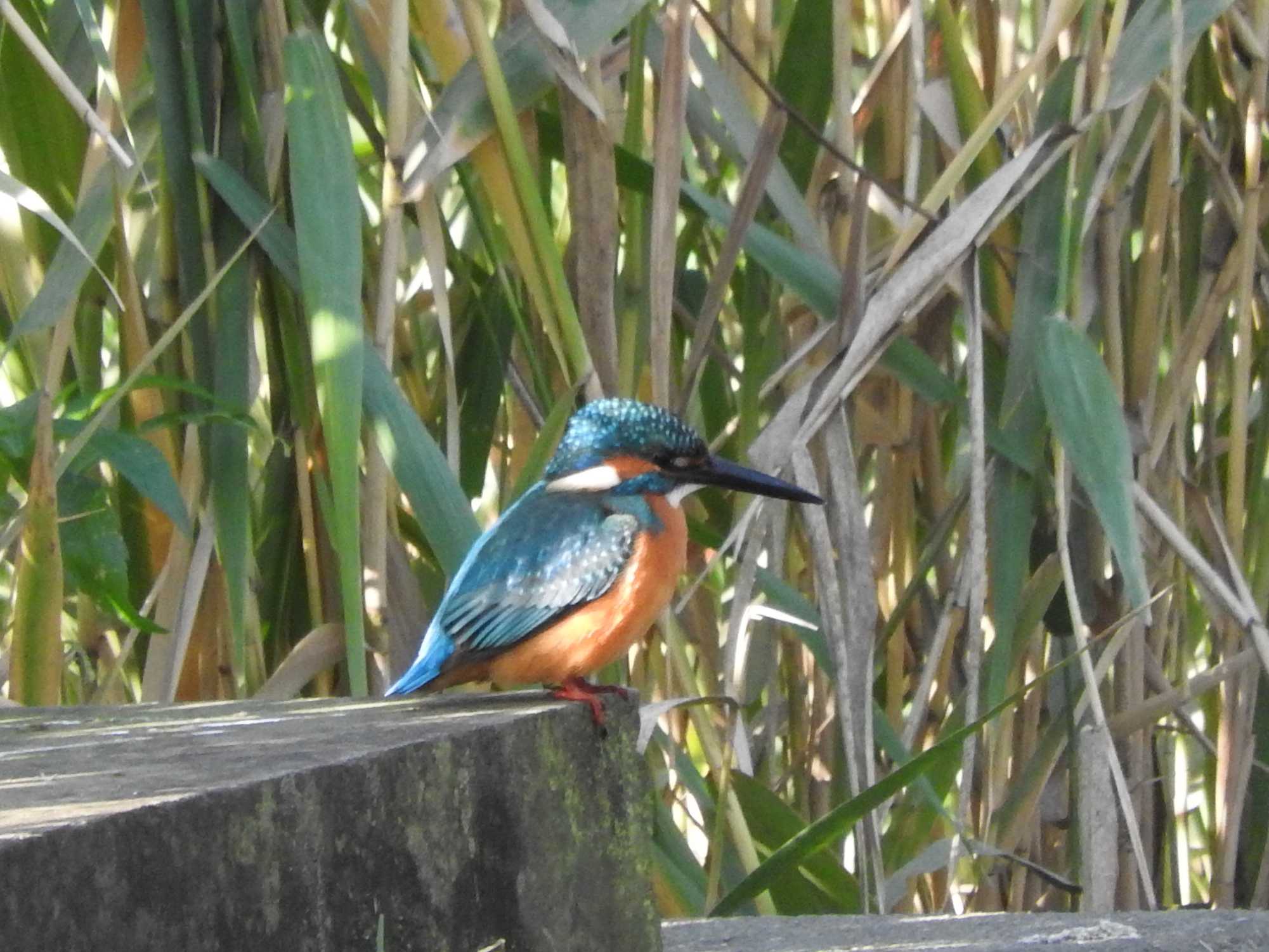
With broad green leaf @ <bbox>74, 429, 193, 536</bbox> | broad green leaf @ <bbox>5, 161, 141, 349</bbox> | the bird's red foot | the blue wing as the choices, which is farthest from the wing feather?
broad green leaf @ <bbox>5, 161, 141, 349</bbox>

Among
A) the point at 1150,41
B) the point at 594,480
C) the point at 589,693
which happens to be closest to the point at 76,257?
the point at 594,480

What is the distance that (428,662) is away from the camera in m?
2.18

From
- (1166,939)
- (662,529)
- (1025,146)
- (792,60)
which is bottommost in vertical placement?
(1166,939)

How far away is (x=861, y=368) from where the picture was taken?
2508mm

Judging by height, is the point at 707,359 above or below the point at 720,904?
above

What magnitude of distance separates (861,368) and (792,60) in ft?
2.00

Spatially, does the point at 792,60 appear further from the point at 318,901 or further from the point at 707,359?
the point at 318,901

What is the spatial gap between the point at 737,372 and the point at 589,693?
1045 mm

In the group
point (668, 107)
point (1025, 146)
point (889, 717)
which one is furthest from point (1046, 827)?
point (668, 107)

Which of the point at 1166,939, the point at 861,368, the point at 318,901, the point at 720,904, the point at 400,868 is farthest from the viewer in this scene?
the point at 861,368

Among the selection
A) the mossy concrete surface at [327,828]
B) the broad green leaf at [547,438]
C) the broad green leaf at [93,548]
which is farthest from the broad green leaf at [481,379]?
the mossy concrete surface at [327,828]

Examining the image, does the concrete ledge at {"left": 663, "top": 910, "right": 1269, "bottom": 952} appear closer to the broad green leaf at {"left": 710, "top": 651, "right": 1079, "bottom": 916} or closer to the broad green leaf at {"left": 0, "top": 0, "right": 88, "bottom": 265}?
the broad green leaf at {"left": 710, "top": 651, "right": 1079, "bottom": 916}

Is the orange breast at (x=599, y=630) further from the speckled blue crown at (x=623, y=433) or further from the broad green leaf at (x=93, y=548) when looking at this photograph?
the broad green leaf at (x=93, y=548)

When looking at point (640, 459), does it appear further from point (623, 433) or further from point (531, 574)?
point (531, 574)
